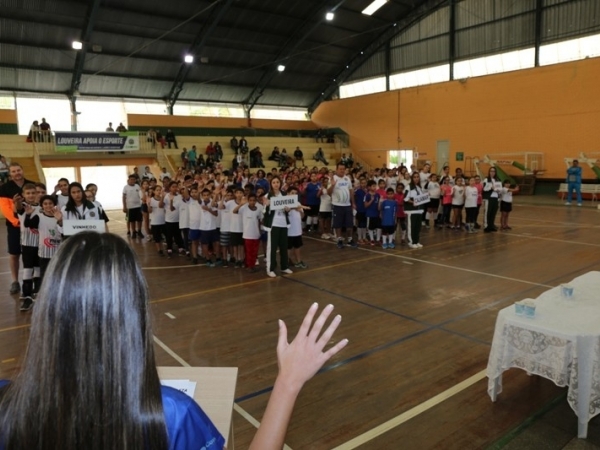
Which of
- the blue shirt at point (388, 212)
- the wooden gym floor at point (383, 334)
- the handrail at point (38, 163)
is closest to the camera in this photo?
the wooden gym floor at point (383, 334)

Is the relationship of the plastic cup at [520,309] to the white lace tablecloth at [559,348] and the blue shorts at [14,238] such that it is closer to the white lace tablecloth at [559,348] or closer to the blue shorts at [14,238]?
the white lace tablecloth at [559,348]

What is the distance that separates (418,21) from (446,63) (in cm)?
320

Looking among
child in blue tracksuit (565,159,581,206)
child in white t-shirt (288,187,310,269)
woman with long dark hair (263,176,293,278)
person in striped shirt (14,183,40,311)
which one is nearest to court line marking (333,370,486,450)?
woman with long dark hair (263,176,293,278)

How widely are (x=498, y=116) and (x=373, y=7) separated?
8470 millimetres

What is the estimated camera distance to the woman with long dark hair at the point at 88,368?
2.88 feet

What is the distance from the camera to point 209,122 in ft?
87.8

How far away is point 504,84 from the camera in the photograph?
21.4 meters

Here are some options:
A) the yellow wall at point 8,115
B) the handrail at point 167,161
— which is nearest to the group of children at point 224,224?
the handrail at point 167,161

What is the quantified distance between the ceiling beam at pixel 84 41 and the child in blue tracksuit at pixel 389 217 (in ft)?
48.7

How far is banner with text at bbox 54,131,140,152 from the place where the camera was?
18.2 meters

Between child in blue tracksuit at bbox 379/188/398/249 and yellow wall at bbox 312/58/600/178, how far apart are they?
45.1 feet

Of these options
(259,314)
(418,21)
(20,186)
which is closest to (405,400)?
(259,314)

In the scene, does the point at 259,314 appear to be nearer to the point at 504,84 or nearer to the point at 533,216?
the point at 533,216

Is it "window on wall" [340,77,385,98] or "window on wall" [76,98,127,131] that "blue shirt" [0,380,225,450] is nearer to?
"window on wall" [76,98,127,131]
